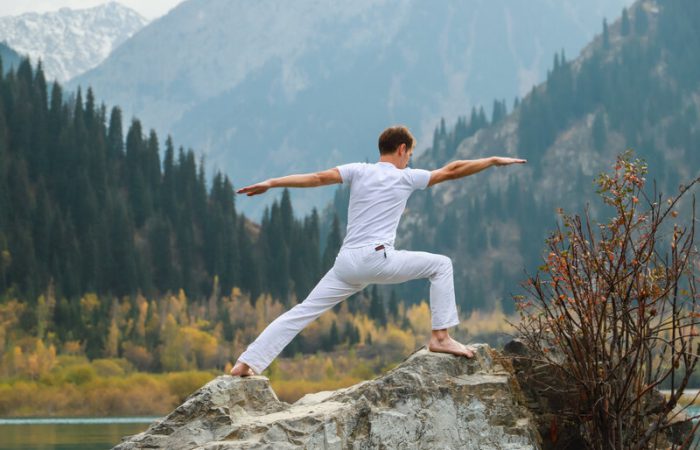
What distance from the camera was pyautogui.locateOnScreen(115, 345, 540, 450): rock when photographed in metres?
14.5

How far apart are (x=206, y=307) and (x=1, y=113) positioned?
111ft

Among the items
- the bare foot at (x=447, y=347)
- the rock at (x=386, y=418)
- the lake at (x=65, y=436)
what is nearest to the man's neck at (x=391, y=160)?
the bare foot at (x=447, y=347)

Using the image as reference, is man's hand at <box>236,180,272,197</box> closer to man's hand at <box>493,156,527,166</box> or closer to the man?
the man

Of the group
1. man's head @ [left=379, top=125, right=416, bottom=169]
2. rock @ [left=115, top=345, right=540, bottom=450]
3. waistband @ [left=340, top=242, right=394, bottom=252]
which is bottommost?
rock @ [left=115, top=345, right=540, bottom=450]

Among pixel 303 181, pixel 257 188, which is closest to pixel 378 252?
pixel 303 181

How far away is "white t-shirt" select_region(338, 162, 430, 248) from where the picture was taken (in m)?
14.7

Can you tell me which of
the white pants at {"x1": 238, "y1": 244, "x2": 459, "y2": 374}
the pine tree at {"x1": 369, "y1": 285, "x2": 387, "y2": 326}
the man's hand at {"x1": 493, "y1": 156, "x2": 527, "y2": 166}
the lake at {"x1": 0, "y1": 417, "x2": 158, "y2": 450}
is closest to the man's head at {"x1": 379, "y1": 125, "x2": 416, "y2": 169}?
the man's hand at {"x1": 493, "y1": 156, "x2": 527, "y2": 166}

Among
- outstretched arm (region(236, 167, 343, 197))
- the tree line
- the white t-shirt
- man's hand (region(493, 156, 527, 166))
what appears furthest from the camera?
the tree line

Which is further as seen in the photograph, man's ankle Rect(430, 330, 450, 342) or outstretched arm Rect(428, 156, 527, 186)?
man's ankle Rect(430, 330, 450, 342)

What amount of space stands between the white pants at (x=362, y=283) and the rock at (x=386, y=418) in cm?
51

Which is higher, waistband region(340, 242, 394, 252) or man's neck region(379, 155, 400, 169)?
man's neck region(379, 155, 400, 169)

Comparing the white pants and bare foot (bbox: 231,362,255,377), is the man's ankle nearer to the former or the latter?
the white pants

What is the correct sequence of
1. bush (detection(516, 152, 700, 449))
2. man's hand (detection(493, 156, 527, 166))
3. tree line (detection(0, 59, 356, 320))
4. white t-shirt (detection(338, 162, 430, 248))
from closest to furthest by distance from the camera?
man's hand (detection(493, 156, 527, 166)) → white t-shirt (detection(338, 162, 430, 248)) → bush (detection(516, 152, 700, 449)) → tree line (detection(0, 59, 356, 320))

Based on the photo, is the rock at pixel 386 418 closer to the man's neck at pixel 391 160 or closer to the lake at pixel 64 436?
the man's neck at pixel 391 160
